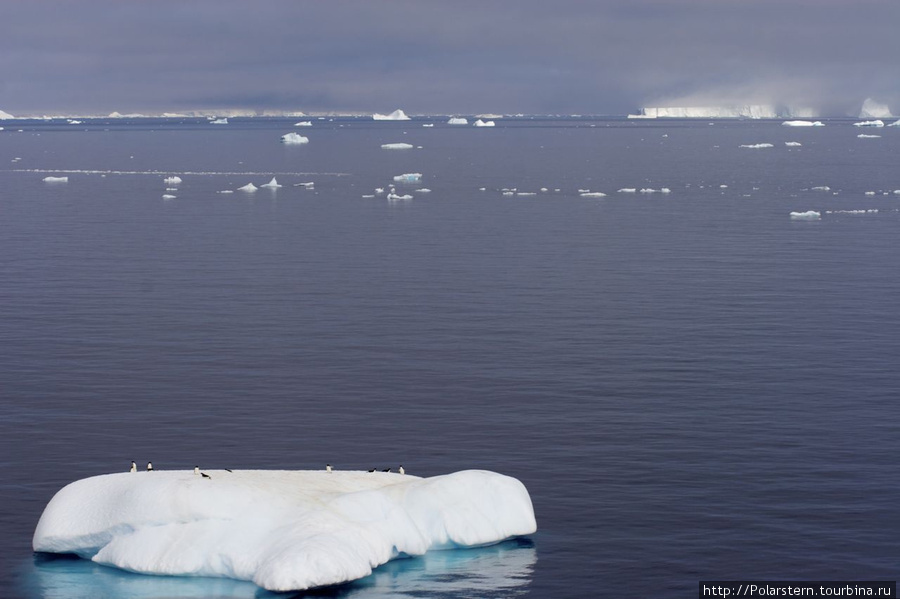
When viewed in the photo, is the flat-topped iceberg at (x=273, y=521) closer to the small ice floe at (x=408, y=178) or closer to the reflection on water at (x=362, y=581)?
the reflection on water at (x=362, y=581)

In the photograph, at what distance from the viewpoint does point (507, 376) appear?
45594mm

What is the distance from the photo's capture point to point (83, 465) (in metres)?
35.5

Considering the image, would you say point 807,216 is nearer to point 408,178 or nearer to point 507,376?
point 408,178

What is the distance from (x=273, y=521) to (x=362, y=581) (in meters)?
2.27

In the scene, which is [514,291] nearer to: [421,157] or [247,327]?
[247,327]

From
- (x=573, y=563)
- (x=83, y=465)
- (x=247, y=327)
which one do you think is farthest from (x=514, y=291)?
(x=573, y=563)

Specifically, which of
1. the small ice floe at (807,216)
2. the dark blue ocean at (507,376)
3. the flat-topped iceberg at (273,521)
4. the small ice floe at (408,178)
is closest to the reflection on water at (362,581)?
the dark blue ocean at (507,376)

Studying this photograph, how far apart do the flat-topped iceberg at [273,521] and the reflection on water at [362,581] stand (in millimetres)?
266

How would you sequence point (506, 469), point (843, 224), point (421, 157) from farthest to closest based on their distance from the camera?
point (421, 157), point (843, 224), point (506, 469)

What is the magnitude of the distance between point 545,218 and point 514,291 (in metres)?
33.1

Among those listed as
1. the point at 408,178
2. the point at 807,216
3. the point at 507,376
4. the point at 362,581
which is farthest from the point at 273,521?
the point at 408,178

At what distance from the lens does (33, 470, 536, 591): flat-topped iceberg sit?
26375 millimetres

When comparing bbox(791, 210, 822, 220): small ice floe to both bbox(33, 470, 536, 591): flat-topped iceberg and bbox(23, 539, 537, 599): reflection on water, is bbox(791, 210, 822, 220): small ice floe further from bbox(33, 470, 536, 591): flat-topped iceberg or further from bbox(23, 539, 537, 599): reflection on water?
bbox(23, 539, 537, 599): reflection on water

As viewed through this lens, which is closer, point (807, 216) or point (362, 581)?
point (362, 581)
